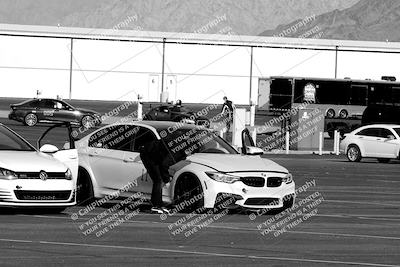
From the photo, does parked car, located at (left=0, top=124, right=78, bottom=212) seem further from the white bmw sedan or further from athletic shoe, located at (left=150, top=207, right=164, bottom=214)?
the white bmw sedan

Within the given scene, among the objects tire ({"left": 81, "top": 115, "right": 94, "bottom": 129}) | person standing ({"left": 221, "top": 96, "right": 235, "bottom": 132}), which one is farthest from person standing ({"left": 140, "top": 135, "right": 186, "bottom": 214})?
tire ({"left": 81, "top": 115, "right": 94, "bottom": 129})

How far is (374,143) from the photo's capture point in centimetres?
4106

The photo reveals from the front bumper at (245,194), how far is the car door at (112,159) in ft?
5.32

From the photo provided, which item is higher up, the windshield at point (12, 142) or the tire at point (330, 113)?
the windshield at point (12, 142)

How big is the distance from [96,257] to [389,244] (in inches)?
163

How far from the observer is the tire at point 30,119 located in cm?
5709

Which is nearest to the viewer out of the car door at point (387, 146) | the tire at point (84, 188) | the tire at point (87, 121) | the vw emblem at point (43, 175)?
the vw emblem at point (43, 175)

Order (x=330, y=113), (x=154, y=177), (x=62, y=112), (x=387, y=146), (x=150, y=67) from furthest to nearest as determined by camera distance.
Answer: (x=150, y=67)
(x=330, y=113)
(x=62, y=112)
(x=387, y=146)
(x=154, y=177)

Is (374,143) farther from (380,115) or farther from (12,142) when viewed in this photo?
(12,142)

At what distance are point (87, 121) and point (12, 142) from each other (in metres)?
37.6

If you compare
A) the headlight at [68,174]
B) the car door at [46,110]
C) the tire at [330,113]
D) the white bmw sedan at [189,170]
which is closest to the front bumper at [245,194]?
the white bmw sedan at [189,170]

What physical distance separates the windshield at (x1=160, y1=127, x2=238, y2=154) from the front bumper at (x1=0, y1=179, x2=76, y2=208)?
2.17m

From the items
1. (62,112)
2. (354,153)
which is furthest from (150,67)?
(354,153)

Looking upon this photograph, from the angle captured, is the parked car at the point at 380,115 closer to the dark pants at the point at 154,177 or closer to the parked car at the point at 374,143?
the parked car at the point at 374,143
